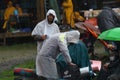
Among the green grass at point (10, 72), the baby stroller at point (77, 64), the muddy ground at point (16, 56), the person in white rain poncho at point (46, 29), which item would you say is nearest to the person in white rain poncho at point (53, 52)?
the baby stroller at point (77, 64)

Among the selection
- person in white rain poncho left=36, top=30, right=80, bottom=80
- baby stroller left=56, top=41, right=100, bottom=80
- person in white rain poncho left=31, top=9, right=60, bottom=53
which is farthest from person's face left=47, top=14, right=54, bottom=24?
person in white rain poncho left=36, top=30, right=80, bottom=80

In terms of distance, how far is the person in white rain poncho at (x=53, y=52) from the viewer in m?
10.1

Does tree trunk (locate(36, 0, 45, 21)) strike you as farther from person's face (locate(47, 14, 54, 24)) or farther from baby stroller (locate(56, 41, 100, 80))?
baby stroller (locate(56, 41, 100, 80))

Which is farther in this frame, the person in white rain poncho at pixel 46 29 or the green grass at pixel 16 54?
the green grass at pixel 16 54

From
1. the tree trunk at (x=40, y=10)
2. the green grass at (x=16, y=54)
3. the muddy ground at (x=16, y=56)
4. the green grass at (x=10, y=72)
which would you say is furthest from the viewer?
the tree trunk at (x=40, y=10)

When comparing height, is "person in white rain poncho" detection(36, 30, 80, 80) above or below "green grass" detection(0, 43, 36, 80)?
above

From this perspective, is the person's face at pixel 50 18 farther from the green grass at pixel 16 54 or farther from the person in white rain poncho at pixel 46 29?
the green grass at pixel 16 54

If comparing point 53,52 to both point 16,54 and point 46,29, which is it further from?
point 16,54

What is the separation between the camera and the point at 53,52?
10414 mm

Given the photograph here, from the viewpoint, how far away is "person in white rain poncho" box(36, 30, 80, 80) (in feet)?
33.1

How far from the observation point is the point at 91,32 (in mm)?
13469

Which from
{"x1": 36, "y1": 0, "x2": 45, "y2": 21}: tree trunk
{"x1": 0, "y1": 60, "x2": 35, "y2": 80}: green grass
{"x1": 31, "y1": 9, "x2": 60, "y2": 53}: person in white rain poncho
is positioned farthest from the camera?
{"x1": 36, "y1": 0, "x2": 45, "y2": 21}: tree trunk

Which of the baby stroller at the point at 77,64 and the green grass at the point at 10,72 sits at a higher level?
the baby stroller at the point at 77,64

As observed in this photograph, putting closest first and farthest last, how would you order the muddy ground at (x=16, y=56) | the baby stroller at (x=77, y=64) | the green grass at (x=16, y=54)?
the baby stroller at (x=77, y=64)
the green grass at (x=16, y=54)
the muddy ground at (x=16, y=56)
